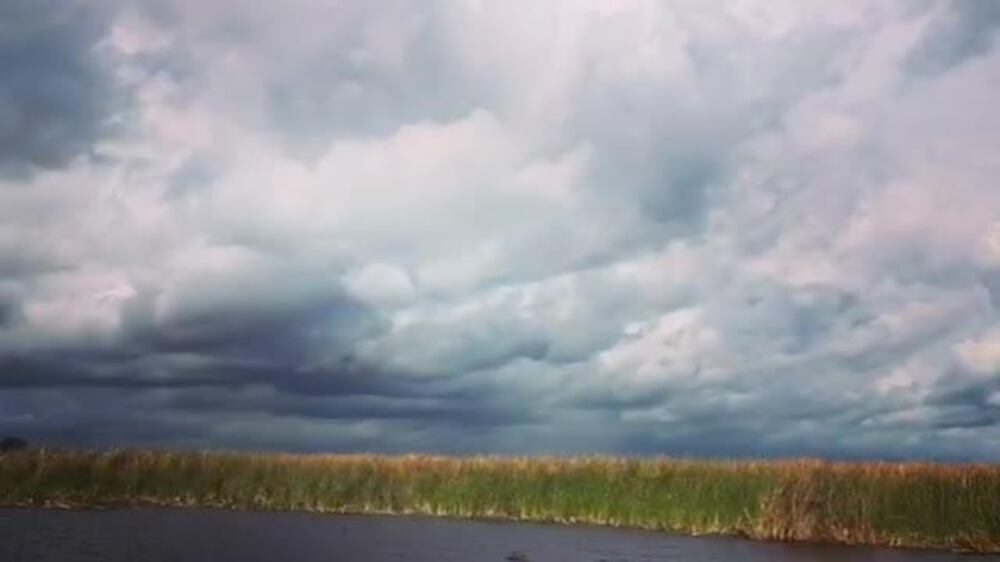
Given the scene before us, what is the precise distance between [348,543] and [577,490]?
46.2ft

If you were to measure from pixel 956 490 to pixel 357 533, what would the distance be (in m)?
24.0

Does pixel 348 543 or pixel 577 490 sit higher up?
pixel 577 490

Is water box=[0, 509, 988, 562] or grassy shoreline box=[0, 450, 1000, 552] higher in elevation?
grassy shoreline box=[0, 450, 1000, 552]

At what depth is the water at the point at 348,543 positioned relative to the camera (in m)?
35.3

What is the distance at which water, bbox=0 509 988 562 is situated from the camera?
35.3 m

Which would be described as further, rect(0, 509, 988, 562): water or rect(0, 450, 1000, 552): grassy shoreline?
rect(0, 450, 1000, 552): grassy shoreline

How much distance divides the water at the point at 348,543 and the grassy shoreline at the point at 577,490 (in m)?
2.14

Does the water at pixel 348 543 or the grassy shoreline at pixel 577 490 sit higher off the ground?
the grassy shoreline at pixel 577 490

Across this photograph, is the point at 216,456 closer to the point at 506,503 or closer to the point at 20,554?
the point at 506,503

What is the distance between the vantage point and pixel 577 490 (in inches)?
2013

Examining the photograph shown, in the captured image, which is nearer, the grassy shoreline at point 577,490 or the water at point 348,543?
the water at point 348,543

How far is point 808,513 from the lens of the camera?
44.7m

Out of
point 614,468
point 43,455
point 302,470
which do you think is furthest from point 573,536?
point 43,455

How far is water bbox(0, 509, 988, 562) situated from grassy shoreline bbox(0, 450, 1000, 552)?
2.14 metres
